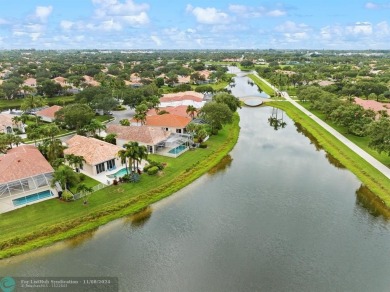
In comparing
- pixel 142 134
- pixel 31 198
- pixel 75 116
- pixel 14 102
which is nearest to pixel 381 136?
pixel 142 134

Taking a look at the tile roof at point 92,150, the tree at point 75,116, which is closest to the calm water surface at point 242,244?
the tile roof at point 92,150

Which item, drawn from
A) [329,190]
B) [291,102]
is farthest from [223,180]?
[291,102]

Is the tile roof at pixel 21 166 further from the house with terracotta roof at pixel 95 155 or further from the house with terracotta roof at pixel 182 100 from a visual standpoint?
the house with terracotta roof at pixel 182 100

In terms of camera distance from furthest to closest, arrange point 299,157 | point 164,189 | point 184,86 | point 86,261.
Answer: point 184,86, point 299,157, point 164,189, point 86,261

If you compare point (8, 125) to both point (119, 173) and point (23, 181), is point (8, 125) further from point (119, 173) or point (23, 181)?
point (119, 173)

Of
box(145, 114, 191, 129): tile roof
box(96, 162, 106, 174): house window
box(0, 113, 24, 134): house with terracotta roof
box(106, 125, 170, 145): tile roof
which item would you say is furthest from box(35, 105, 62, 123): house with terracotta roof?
box(96, 162, 106, 174): house window

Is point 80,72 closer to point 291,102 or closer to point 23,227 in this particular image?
point 291,102

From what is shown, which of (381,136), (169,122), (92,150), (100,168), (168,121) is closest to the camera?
(100,168)
